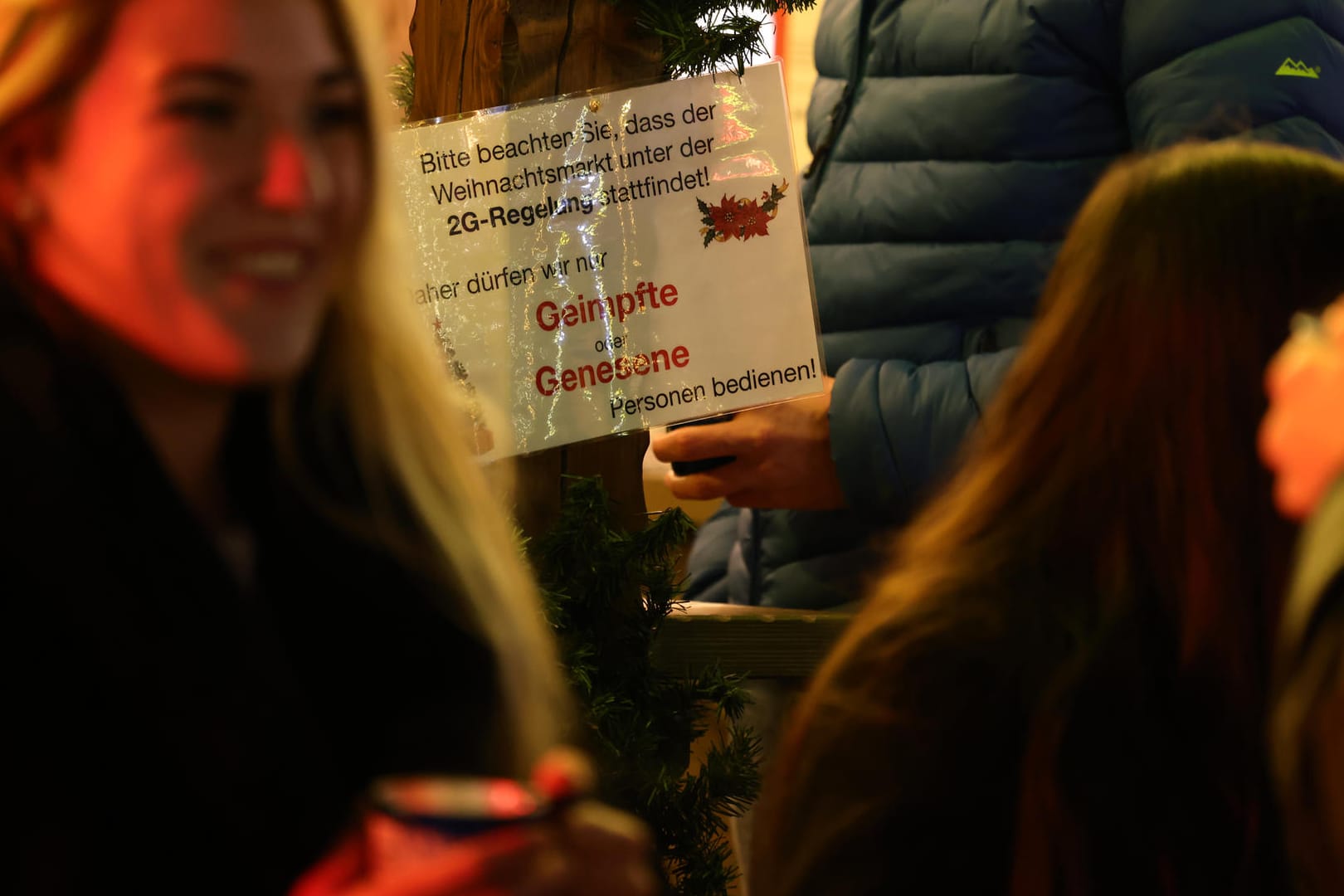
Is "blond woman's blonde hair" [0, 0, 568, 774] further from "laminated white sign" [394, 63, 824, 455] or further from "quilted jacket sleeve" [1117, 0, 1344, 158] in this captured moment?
"quilted jacket sleeve" [1117, 0, 1344, 158]

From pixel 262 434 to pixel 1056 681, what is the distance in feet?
1.62

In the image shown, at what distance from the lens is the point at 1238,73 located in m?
1.34

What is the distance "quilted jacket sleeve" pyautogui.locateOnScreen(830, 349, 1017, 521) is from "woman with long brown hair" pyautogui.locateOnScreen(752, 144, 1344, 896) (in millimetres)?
465

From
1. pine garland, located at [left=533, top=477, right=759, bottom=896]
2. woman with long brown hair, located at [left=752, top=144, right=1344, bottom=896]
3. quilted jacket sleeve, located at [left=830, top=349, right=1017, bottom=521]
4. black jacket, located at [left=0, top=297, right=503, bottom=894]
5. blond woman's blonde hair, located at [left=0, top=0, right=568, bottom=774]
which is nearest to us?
black jacket, located at [left=0, top=297, right=503, bottom=894]

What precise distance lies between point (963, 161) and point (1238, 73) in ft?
0.95

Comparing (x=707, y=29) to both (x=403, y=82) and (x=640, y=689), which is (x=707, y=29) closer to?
(x=403, y=82)

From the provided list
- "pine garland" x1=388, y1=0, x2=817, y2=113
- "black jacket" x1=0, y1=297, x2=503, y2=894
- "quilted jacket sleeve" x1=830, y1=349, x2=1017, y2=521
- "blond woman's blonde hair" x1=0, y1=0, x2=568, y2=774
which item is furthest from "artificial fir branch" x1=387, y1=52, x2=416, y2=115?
"black jacket" x1=0, y1=297, x2=503, y2=894

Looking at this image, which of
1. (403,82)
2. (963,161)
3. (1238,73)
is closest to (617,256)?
(403,82)

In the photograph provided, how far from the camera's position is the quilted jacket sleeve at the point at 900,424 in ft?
4.61

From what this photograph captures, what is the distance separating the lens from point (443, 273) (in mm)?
1195

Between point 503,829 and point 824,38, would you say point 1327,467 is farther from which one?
point 824,38

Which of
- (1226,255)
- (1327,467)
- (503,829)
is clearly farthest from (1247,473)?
(503,829)

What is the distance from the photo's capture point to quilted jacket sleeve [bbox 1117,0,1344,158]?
1.34 meters

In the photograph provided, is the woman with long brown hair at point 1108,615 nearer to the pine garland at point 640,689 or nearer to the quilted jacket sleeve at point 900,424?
the pine garland at point 640,689
